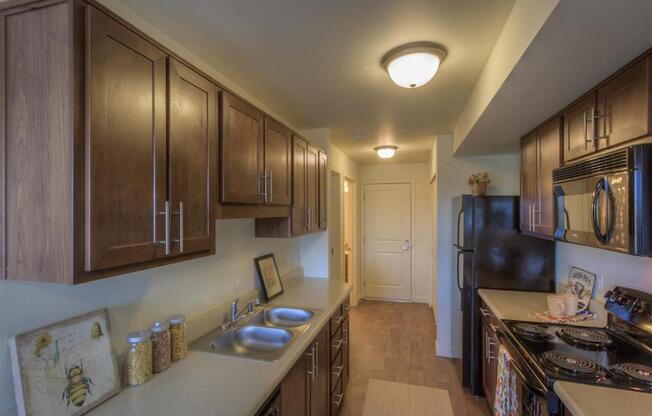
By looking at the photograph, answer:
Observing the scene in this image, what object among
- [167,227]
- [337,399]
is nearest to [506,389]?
[337,399]

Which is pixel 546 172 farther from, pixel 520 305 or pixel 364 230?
pixel 364 230

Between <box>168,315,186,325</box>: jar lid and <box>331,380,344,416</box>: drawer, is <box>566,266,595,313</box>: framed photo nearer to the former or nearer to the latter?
<box>331,380,344,416</box>: drawer

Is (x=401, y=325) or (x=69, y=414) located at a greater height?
(x=69, y=414)

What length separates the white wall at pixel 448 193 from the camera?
10.7 feet

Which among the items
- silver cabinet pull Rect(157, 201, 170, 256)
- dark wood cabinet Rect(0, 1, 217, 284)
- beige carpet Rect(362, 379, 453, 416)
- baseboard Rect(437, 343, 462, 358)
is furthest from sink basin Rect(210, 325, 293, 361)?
baseboard Rect(437, 343, 462, 358)

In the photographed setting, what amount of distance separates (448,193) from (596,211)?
83.3 inches

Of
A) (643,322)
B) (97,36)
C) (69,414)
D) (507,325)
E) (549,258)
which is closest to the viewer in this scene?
(97,36)

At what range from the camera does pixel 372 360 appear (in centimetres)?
325

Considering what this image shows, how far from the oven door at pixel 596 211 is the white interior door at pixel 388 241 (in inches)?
141

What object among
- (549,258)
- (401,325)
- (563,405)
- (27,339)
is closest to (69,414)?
(27,339)

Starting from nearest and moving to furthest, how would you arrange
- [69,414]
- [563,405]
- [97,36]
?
[97,36] → [69,414] → [563,405]

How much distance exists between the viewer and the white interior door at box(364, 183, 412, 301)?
5285 millimetres

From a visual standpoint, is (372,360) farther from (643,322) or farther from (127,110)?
(127,110)

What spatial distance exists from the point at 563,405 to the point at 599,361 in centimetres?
33
